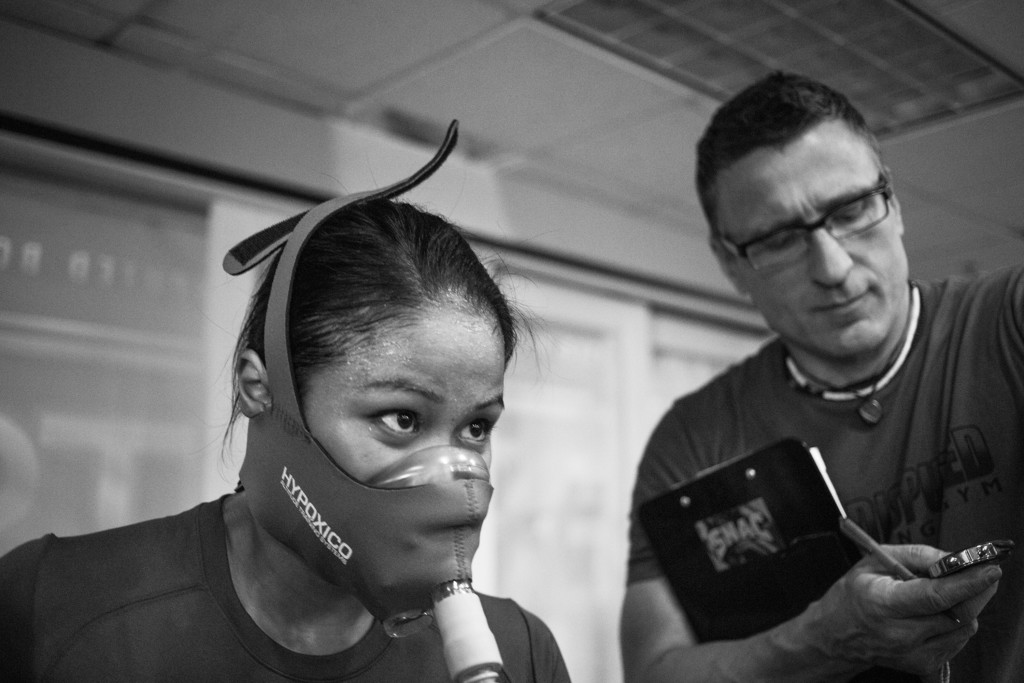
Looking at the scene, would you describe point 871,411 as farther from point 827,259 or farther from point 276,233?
point 276,233

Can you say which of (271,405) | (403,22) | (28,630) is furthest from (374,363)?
(403,22)

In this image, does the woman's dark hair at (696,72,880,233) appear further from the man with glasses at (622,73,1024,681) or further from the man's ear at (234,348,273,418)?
the man's ear at (234,348,273,418)

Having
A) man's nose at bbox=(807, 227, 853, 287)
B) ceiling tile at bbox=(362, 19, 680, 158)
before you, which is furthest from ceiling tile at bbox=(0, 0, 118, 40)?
man's nose at bbox=(807, 227, 853, 287)

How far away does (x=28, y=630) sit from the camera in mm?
943

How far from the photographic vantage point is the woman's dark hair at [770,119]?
147 centimetres

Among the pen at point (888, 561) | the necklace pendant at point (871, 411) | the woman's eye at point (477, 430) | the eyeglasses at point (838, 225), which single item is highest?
the eyeglasses at point (838, 225)

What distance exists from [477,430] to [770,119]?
0.79 meters

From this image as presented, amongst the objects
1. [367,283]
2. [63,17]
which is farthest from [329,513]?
[63,17]

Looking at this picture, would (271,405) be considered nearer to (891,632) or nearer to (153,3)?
(891,632)

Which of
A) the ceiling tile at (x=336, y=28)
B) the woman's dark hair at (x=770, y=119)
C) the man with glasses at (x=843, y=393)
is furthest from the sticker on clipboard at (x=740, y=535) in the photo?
the ceiling tile at (x=336, y=28)

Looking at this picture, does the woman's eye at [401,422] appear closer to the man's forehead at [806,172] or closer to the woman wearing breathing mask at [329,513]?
the woman wearing breathing mask at [329,513]

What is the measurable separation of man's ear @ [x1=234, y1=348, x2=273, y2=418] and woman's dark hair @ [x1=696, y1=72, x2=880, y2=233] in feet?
2.83

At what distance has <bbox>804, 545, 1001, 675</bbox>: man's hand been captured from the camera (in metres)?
1.05

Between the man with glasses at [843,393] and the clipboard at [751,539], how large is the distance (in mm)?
60
